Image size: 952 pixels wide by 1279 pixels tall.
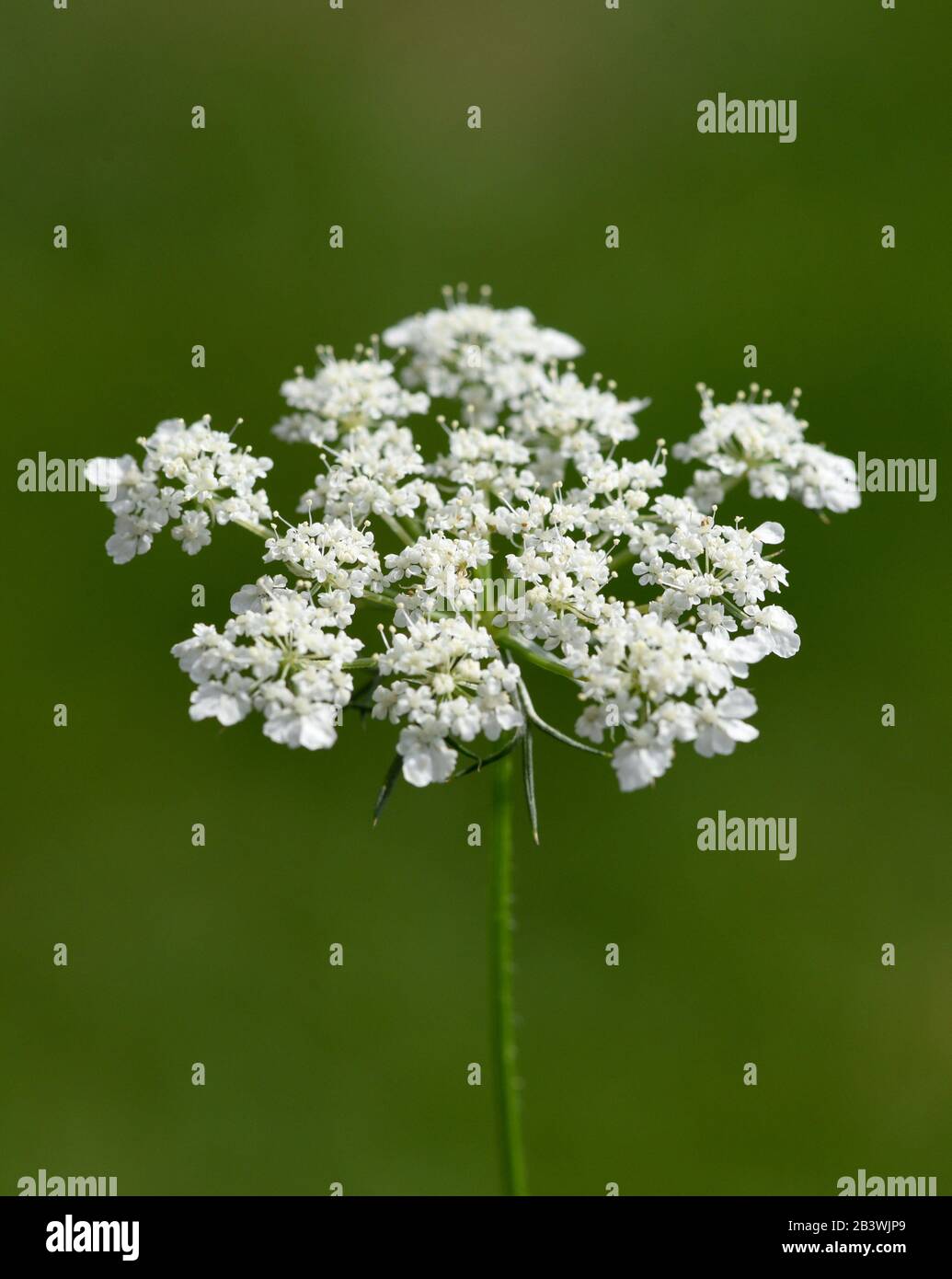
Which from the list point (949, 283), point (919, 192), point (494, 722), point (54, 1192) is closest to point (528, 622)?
point (494, 722)

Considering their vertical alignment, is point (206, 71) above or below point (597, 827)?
above

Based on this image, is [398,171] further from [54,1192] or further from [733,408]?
[54,1192]
